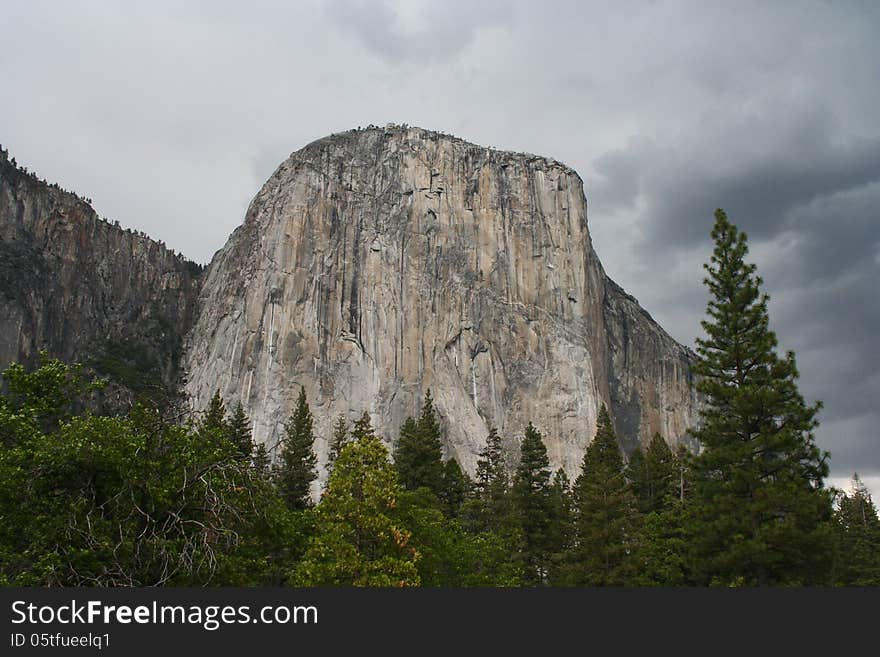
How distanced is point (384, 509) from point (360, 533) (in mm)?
1496

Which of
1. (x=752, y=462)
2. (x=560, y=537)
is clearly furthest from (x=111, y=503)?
(x=560, y=537)

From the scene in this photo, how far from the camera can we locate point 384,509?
77.4 ft

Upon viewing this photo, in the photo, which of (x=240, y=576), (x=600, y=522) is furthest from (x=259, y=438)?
(x=240, y=576)

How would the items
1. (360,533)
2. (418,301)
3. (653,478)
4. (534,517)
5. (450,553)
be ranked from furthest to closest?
(418,301)
(653,478)
(534,517)
(450,553)
(360,533)

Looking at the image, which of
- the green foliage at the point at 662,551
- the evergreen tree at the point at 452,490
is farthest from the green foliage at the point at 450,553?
the evergreen tree at the point at 452,490

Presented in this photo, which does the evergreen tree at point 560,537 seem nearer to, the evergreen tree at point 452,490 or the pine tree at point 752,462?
the evergreen tree at point 452,490

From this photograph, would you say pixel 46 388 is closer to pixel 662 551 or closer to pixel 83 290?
pixel 662 551

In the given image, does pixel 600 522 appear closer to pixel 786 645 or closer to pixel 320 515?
pixel 320 515

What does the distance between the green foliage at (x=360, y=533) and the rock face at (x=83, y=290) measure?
79554 millimetres

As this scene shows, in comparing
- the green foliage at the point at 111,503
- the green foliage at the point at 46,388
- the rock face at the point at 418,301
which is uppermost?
the rock face at the point at 418,301

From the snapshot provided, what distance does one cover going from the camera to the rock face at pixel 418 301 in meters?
92.8

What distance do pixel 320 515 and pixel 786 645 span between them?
14.6 meters

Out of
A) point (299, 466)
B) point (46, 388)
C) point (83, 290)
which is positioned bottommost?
point (46, 388)

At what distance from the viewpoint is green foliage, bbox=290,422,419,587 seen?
21.0 m
